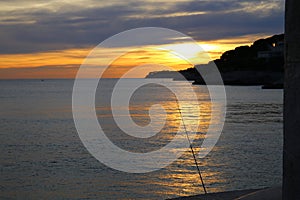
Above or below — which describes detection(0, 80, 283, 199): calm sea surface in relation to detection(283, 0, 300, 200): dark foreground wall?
below

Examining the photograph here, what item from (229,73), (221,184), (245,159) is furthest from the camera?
(229,73)

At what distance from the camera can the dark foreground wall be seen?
19.4 ft

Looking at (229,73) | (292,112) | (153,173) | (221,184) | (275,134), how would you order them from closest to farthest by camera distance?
(292,112)
(221,184)
(153,173)
(275,134)
(229,73)

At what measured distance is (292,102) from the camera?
602cm

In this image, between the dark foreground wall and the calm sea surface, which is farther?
the calm sea surface

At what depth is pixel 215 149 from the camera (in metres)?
24.3

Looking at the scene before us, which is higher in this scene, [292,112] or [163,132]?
[292,112]

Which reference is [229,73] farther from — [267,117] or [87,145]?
[87,145]

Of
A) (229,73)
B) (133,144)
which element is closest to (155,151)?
(133,144)

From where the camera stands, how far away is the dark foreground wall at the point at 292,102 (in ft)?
19.4

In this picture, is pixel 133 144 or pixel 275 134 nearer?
pixel 133 144

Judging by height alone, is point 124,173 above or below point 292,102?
below

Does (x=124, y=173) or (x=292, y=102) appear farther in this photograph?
(x=124, y=173)

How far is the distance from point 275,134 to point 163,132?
24.7ft
